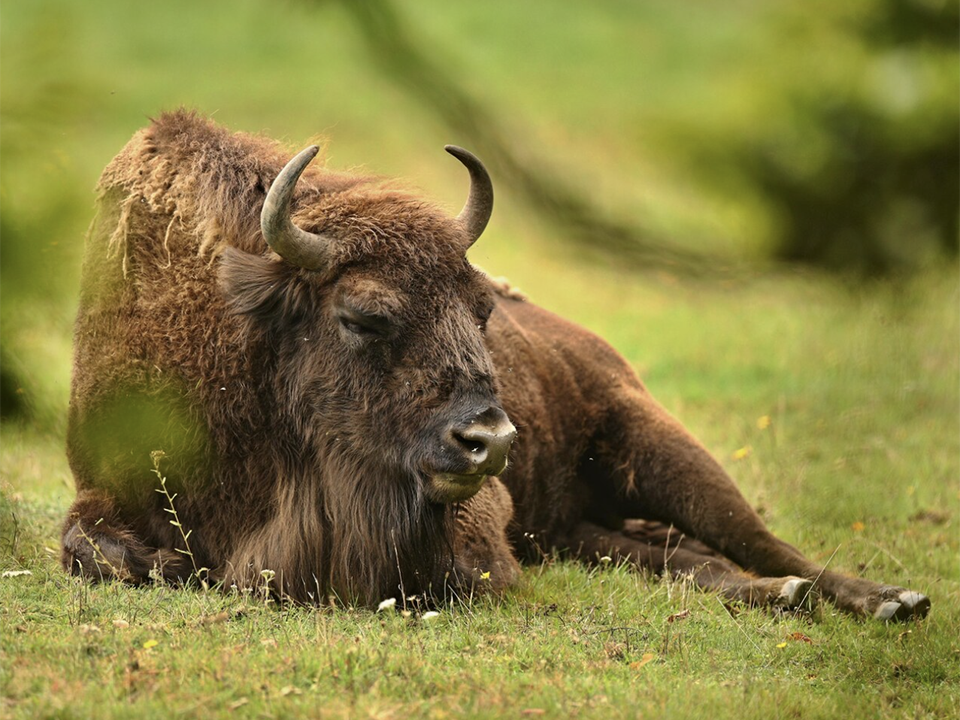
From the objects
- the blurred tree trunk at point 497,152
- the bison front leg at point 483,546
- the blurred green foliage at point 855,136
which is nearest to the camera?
the blurred green foliage at point 855,136

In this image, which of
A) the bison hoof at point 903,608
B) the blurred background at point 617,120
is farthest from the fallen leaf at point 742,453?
the blurred background at point 617,120

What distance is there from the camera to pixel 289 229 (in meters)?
5.29

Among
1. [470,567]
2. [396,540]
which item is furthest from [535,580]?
[396,540]

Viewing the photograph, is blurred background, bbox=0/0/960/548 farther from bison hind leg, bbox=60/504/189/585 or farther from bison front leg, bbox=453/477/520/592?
bison front leg, bbox=453/477/520/592

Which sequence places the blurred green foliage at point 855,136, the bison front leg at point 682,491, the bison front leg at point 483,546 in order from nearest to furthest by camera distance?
the blurred green foliage at point 855,136, the bison front leg at point 483,546, the bison front leg at point 682,491

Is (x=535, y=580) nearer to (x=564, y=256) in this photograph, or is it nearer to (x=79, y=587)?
(x=79, y=587)

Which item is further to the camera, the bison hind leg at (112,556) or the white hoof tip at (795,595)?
the white hoof tip at (795,595)

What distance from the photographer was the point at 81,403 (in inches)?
223

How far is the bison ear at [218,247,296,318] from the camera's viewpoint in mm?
5465

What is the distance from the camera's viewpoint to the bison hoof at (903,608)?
18.8ft

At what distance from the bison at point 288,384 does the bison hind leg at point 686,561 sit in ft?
0.11

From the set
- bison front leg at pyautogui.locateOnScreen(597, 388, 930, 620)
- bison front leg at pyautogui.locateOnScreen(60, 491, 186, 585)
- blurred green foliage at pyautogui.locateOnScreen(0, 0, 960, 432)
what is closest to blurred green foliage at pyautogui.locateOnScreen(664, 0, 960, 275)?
blurred green foliage at pyautogui.locateOnScreen(0, 0, 960, 432)

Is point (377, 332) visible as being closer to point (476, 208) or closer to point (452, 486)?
point (452, 486)

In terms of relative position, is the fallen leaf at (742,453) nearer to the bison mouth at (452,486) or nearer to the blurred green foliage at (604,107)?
the bison mouth at (452,486)
